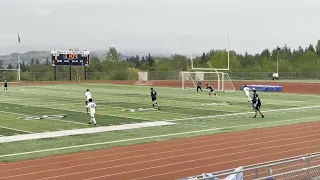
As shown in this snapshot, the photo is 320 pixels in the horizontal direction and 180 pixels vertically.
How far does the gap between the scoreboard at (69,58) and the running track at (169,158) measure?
62746 mm

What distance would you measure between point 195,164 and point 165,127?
8.10 metres

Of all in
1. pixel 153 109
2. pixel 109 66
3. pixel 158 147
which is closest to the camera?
pixel 158 147

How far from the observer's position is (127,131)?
20.5 metres

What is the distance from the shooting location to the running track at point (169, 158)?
12.6m

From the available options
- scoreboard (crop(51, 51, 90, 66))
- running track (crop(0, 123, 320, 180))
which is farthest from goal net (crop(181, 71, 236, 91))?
running track (crop(0, 123, 320, 180))

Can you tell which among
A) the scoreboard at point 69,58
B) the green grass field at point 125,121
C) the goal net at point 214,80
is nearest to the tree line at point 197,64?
the scoreboard at point 69,58

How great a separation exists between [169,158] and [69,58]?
67365mm

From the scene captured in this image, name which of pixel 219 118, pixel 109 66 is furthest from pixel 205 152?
pixel 109 66

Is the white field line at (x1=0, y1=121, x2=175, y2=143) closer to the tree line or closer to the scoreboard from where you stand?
the scoreboard

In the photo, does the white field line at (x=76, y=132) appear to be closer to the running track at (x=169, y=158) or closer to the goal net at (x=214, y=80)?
the running track at (x=169, y=158)

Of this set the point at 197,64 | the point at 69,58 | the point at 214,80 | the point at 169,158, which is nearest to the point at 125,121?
the point at 169,158

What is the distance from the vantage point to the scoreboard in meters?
78.7

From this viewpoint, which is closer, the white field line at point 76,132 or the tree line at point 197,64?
the white field line at point 76,132

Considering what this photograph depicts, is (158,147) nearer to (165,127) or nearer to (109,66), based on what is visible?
(165,127)
